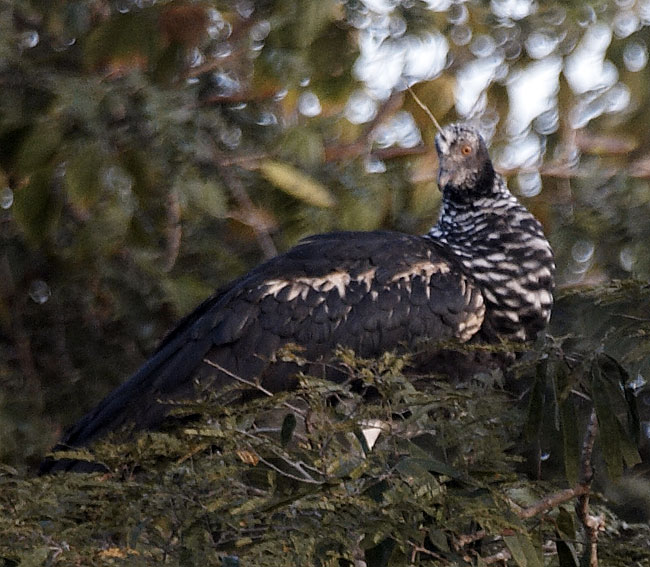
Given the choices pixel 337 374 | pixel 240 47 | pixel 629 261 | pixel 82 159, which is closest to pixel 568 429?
pixel 337 374

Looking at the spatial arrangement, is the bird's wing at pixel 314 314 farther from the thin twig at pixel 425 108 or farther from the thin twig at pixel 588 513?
the thin twig at pixel 588 513

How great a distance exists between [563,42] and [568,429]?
295 centimetres

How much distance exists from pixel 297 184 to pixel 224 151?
536 millimetres

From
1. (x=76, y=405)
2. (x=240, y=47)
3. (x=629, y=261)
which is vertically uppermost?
(x=240, y=47)

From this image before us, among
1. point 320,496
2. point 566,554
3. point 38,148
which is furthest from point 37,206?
point 566,554

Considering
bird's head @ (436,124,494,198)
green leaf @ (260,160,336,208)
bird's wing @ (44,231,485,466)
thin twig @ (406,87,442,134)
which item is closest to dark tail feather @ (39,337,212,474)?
bird's wing @ (44,231,485,466)

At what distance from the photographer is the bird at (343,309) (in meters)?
3.46

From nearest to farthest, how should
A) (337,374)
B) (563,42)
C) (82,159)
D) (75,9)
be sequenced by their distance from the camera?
(337,374)
(82,159)
(75,9)
(563,42)

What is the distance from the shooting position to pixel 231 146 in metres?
4.56

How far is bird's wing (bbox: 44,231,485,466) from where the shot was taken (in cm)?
347

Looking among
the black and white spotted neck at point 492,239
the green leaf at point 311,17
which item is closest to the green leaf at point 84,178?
the green leaf at point 311,17

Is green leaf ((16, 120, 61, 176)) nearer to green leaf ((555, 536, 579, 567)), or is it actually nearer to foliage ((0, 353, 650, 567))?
foliage ((0, 353, 650, 567))

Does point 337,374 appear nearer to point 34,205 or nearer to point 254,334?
point 254,334

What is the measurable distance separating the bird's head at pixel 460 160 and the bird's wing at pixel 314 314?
0.40 m
